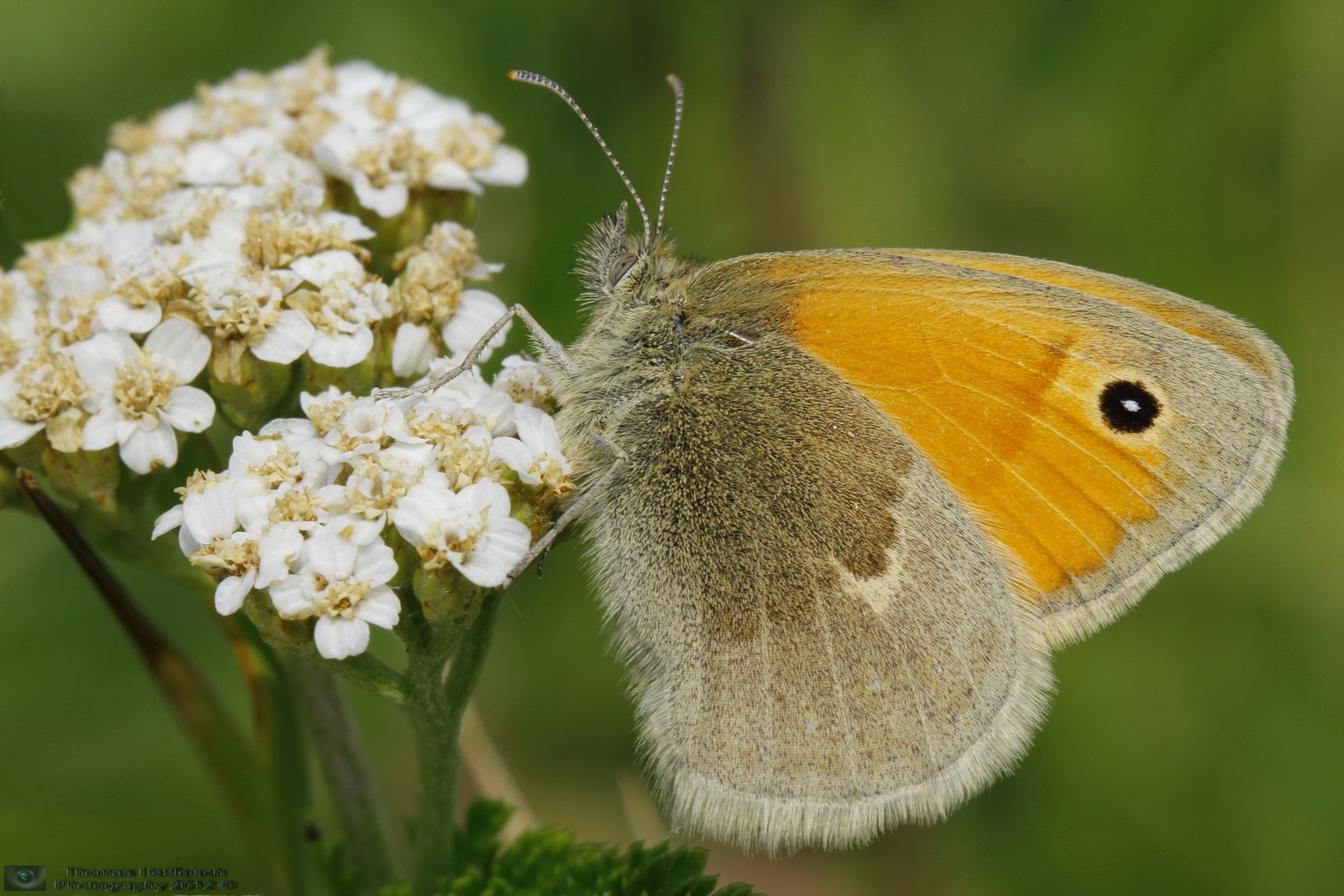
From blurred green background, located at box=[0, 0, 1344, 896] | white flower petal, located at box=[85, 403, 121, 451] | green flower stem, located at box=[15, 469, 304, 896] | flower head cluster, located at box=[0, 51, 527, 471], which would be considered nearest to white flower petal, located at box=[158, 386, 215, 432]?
flower head cluster, located at box=[0, 51, 527, 471]

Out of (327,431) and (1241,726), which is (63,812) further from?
(1241,726)

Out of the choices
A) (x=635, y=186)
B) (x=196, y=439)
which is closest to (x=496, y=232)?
(x=635, y=186)

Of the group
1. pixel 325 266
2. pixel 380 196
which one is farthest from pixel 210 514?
pixel 380 196

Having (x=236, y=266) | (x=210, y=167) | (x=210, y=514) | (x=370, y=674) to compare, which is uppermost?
(x=210, y=167)

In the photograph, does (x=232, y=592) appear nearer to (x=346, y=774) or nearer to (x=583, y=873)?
(x=346, y=774)

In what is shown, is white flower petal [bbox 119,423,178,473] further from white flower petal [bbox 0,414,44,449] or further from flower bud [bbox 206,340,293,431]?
flower bud [bbox 206,340,293,431]

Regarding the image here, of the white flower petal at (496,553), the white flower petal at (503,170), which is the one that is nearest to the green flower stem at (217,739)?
the white flower petal at (496,553)
